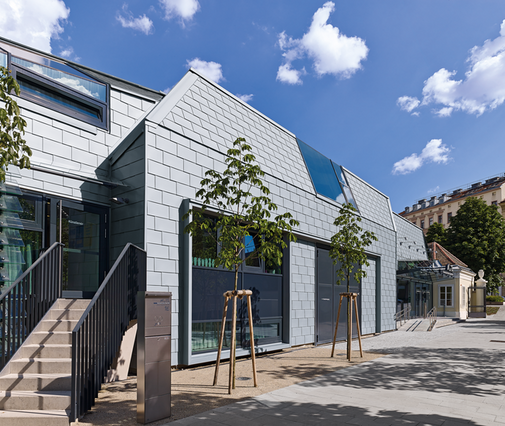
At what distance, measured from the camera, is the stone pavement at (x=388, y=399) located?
Answer: 5.48m

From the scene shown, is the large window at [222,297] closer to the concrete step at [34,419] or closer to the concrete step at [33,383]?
the concrete step at [33,383]

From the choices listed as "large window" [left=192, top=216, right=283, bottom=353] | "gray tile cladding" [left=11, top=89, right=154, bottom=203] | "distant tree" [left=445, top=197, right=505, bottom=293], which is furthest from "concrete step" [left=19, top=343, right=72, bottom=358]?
"distant tree" [left=445, top=197, right=505, bottom=293]

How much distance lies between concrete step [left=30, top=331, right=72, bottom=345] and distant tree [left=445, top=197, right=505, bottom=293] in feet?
134

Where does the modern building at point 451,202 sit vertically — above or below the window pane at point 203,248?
above

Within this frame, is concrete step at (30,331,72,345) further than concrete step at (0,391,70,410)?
Yes

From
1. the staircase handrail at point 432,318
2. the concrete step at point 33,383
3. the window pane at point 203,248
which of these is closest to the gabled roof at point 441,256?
the staircase handrail at point 432,318

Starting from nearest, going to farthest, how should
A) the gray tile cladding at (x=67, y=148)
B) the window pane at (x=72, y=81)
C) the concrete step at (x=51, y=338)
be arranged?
the concrete step at (x=51, y=338)
the gray tile cladding at (x=67, y=148)
the window pane at (x=72, y=81)

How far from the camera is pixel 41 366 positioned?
5.80 metres

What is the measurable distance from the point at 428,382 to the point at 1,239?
7.83 m

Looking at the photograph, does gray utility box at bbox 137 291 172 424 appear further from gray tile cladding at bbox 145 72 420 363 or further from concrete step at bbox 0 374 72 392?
gray tile cladding at bbox 145 72 420 363

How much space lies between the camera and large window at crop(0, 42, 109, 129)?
8.30 m

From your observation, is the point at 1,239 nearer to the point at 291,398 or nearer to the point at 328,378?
the point at 291,398

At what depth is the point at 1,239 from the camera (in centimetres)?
692

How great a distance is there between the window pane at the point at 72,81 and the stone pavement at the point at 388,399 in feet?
23.1
